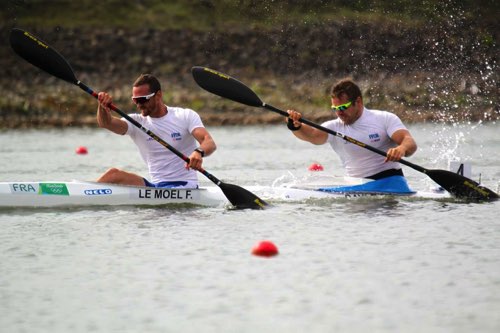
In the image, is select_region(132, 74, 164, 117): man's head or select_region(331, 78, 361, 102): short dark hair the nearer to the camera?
select_region(132, 74, 164, 117): man's head

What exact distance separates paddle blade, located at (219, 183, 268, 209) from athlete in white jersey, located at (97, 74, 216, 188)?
469mm

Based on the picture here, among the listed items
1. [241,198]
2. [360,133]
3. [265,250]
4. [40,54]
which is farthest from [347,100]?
[40,54]

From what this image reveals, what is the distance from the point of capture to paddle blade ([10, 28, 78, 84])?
52.0ft

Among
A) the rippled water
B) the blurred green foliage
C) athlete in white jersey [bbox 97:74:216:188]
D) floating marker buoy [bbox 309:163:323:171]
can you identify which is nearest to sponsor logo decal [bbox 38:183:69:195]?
the rippled water

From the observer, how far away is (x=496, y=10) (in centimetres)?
4988

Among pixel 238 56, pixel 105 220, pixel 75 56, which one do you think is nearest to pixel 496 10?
pixel 238 56

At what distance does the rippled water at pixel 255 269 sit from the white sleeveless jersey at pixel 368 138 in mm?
539

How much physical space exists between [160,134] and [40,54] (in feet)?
7.61

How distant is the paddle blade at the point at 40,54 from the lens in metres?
15.8

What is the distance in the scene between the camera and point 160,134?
14914mm

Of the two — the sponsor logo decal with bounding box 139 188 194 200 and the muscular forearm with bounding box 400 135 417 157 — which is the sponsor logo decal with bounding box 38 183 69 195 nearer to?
the sponsor logo decal with bounding box 139 188 194 200

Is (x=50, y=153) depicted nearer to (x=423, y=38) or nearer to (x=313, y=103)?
(x=313, y=103)

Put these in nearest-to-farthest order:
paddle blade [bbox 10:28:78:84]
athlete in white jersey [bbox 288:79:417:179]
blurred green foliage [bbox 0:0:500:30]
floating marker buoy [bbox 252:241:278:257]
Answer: floating marker buoy [bbox 252:241:278:257]
athlete in white jersey [bbox 288:79:417:179]
paddle blade [bbox 10:28:78:84]
blurred green foliage [bbox 0:0:500:30]

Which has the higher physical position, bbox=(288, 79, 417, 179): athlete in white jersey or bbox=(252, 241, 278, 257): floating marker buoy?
bbox=(288, 79, 417, 179): athlete in white jersey
